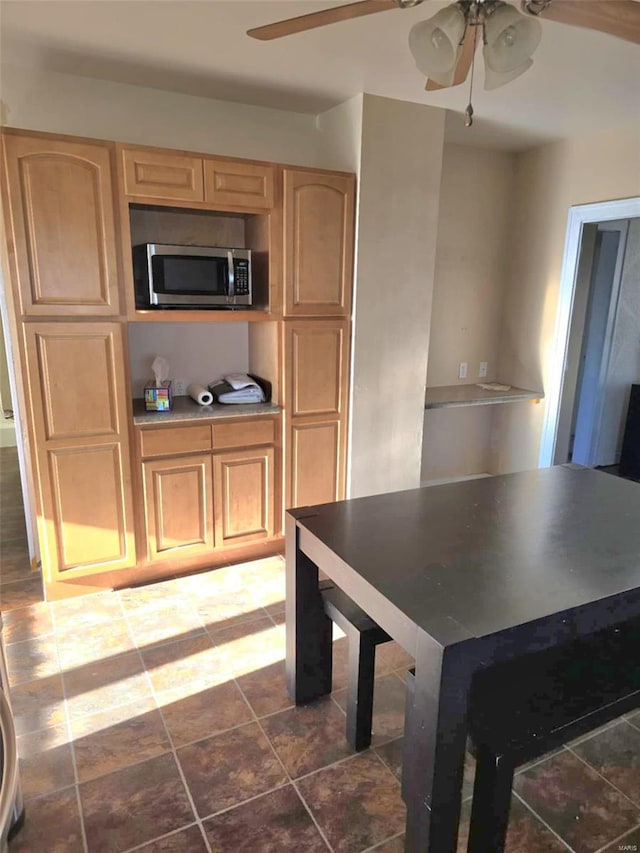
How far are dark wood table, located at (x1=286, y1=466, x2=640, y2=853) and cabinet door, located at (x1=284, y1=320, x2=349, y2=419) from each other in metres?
1.23

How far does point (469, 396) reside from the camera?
3.76 meters

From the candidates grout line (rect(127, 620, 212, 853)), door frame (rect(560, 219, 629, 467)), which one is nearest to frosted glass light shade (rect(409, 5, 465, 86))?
grout line (rect(127, 620, 212, 853))

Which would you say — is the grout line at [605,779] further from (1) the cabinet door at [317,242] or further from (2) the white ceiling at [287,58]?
(2) the white ceiling at [287,58]

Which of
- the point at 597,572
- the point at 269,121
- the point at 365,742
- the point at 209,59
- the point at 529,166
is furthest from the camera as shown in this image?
the point at 529,166

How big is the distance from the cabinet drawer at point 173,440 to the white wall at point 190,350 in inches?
19.3

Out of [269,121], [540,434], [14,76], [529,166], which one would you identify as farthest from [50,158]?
[540,434]

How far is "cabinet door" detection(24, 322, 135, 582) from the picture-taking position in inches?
99.6

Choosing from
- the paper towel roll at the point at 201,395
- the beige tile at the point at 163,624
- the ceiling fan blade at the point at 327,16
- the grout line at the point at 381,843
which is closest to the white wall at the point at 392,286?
the paper towel roll at the point at 201,395

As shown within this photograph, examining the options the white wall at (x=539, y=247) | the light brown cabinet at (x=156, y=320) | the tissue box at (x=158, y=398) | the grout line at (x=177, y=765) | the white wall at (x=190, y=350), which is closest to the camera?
the grout line at (x=177, y=765)

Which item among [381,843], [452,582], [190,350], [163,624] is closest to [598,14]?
[452,582]

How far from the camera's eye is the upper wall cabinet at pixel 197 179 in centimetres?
255

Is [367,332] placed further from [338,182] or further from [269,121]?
[269,121]

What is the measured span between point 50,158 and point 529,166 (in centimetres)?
312

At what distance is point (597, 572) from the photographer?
145cm
